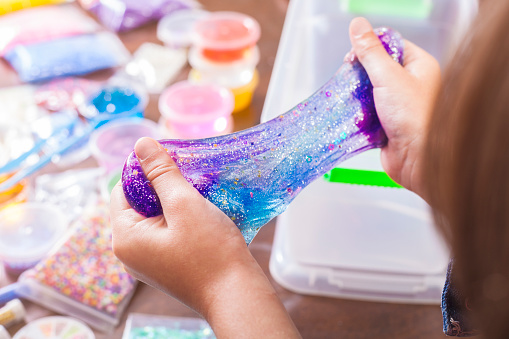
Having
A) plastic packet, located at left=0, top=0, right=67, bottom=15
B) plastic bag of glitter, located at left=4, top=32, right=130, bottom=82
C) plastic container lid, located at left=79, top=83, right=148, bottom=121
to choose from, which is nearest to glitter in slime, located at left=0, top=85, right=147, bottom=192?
plastic container lid, located at left=79, top=83, right=148, bottom=121

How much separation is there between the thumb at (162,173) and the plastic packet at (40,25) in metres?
0.72

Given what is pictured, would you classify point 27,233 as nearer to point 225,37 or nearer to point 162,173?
point 162,173

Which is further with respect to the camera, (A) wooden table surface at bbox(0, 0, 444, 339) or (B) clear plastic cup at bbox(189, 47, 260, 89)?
(B) clear plastic cup at bbox(189, 47, 260, 89)

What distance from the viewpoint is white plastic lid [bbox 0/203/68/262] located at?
2.24ft

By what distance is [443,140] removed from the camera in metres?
0.30

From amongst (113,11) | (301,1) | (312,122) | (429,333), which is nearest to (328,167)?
(312,122)

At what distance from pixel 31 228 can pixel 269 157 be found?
0.40 m

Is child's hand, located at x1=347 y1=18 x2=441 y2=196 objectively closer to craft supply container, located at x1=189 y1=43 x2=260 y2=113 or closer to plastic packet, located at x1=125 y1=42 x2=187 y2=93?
craft supply container, located at x1=189 y1=43 x2=260 y2=113

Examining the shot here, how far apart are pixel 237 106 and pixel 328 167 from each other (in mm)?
443

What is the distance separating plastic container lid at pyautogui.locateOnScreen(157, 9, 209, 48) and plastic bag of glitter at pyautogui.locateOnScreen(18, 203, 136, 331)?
19.2 inches

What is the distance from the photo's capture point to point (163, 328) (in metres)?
0.62

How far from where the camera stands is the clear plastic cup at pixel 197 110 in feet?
2.69

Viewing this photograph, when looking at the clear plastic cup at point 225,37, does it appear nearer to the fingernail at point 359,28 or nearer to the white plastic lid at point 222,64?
the white plastic lid at point 222,64

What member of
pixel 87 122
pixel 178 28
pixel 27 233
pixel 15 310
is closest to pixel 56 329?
pixel 15 310
